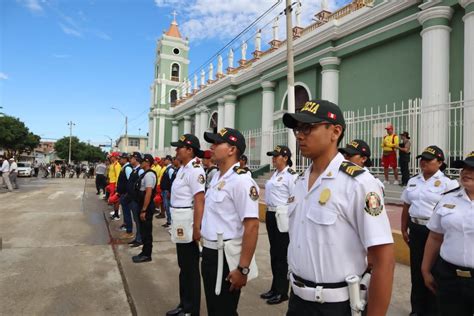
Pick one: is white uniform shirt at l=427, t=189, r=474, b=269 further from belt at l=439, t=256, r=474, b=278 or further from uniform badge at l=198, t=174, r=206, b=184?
uniform badge at l=198, t=174, r=206, b=184

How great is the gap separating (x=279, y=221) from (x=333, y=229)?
2.77 meters

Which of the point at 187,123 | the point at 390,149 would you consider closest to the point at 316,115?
the point at 390,149

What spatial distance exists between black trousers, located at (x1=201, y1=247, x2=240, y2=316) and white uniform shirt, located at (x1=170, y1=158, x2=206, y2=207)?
1101 mm

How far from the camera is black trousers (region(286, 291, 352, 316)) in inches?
66.1

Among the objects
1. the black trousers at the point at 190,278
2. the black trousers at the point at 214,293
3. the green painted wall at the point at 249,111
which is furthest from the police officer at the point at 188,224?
the green painted wall at the point at 249,111

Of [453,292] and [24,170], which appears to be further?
[24,170]

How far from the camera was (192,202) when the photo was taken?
3893 mm

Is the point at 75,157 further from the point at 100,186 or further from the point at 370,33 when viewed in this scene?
the point at 370,33

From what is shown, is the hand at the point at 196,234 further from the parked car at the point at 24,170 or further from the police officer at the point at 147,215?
the parked car at the point at 24,170

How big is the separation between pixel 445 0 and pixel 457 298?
10038mm

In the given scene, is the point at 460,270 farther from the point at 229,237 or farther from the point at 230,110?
the point at 230,110

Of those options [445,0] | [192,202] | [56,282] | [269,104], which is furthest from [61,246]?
[269,104]

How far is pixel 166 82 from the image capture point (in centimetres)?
3644

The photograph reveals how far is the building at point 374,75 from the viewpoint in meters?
9.21
